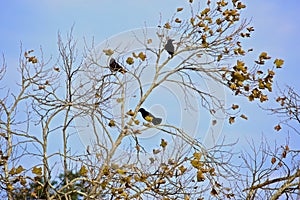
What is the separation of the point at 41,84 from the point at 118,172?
169 cm

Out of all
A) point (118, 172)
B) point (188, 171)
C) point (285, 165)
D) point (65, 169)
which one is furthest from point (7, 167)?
point (285, 165)

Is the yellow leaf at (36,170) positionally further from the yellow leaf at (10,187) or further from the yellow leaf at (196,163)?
the yellow leaf at (196,163)

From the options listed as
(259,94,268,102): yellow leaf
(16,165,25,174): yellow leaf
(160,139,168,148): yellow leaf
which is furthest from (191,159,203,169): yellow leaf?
(16,165,25,174): yellow leaf

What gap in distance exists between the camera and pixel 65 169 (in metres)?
5.73

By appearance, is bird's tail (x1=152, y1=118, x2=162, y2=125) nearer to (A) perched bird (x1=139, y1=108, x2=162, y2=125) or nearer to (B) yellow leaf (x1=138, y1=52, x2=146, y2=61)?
(A) perched bird (x1=139, y1=108, x2=162, y2=125)

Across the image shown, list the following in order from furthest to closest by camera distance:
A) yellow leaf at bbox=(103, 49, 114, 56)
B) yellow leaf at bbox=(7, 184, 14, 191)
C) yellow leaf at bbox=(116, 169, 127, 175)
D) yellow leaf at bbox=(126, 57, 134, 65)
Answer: yellow leaf at bbox=(103, 49, 114, 56) → yellow leaf at bbox=(126, 57, 134, 65) → yellow leaf at bbox=(7, 184, 14, 191) → yellow leaf at bbox=(116, 169, 127, 175)

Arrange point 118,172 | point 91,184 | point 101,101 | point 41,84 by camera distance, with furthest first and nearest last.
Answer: point 41,84 → point 101,101 → point 91,184 → point 118,172

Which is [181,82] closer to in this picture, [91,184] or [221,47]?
[221,47]

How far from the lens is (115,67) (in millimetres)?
5926

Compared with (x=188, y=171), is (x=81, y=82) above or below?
above

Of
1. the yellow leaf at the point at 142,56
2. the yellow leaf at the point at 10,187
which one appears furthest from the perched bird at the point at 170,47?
the yellow leaf at the point at 10,187

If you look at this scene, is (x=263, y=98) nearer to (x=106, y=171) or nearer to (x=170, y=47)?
(x=170, y=47)

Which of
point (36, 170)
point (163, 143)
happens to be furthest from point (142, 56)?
point (36, 170)

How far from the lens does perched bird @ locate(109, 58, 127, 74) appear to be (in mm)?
5906
